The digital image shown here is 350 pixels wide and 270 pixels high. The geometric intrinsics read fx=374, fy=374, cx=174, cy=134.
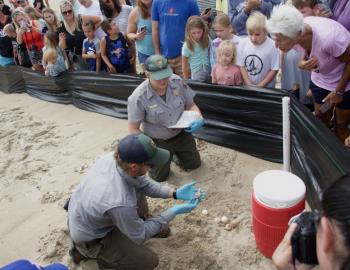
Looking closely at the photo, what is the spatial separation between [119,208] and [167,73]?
4.05 ft

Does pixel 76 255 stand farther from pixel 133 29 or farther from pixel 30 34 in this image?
pixel 30 34

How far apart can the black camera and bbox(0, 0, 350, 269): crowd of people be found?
3.2 inches

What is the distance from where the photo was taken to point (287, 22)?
8.04ft

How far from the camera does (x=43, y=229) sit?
10.3 feet

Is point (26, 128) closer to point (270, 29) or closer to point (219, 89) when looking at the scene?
point (219, 89)

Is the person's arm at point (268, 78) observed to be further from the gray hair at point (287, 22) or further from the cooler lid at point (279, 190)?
the cooler lid at point (279, 190)

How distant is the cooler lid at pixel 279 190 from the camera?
221cm

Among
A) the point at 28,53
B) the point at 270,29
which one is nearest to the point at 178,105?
the point at 270,29

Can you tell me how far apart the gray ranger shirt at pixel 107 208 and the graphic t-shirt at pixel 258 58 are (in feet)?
5.41

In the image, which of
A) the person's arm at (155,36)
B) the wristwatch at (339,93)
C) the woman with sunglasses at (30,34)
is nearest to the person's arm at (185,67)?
the person's arm at (155,36)

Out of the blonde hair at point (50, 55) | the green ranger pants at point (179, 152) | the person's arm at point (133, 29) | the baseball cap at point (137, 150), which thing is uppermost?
the person's arm at point (133, 29)

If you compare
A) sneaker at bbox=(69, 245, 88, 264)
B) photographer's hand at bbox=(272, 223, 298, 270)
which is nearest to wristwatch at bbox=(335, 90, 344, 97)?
photographer's hand at bbox=(272, 223, 298, 270)

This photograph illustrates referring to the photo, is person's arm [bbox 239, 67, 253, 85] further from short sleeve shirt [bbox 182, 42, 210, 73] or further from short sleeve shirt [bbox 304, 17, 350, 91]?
short sleeve shirt [bbox 304, 17, 350, 91]

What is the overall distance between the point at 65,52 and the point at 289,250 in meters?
4.53
